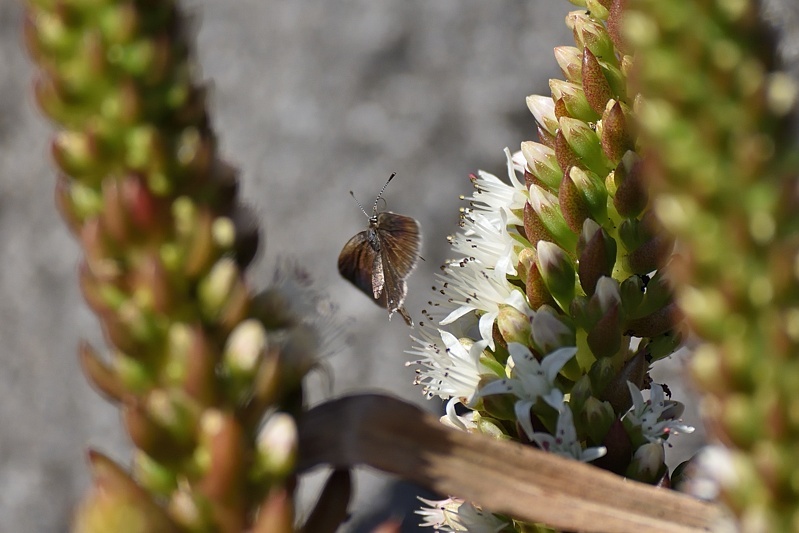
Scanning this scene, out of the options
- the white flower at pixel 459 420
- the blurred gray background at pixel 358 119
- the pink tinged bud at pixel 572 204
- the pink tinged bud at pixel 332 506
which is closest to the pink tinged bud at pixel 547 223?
the pink tinged bud at pixel 572 204

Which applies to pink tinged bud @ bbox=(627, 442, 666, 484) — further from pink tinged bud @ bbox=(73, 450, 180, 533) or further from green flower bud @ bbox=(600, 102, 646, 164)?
pink tinged bud @ bbox=(73, 450, 180, 533)

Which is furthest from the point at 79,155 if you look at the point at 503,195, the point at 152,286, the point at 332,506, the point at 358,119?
the point at 358,119

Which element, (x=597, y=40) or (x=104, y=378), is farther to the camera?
(x=597, y=40)

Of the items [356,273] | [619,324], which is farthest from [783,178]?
[356,273]

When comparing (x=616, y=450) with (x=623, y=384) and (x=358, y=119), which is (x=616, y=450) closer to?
(x=623, y=384)

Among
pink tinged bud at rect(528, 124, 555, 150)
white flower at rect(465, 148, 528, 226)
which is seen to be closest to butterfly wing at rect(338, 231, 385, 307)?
white flower at rect(465, 148, 528, 226)
